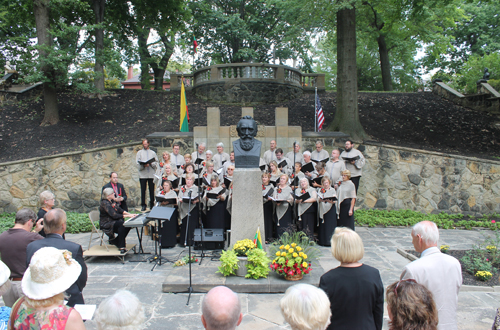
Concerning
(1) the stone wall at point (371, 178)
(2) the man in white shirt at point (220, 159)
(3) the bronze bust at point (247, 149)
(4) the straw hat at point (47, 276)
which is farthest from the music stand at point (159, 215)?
(1) the stone wall at point (371, 178)

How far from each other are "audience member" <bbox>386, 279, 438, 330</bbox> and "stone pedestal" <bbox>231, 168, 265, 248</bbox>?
4.22 m

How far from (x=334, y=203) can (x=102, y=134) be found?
10386mm

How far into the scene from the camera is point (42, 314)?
8.67 feet

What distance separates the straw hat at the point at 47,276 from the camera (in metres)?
2.66

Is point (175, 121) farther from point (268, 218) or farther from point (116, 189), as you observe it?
point (268, 218)

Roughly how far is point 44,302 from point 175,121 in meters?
14.3

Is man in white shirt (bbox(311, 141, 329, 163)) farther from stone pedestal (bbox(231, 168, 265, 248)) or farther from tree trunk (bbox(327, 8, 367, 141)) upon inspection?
stone pedestal (bbox(231, 168, 265, 248))

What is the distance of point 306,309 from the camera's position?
8.18 ft

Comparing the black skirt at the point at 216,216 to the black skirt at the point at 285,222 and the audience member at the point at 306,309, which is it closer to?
the black skirt at the point at 285,222

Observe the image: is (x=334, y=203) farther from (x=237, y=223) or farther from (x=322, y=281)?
(x=322, y=281)

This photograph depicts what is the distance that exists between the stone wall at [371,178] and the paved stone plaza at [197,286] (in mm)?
4265

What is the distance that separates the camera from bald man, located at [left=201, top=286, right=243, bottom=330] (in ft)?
7.82

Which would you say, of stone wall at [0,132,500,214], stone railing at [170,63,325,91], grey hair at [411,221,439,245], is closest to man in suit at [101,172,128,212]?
stone wall at [0,132,500,214]

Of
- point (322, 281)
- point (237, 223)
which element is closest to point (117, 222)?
point (237, 223)
